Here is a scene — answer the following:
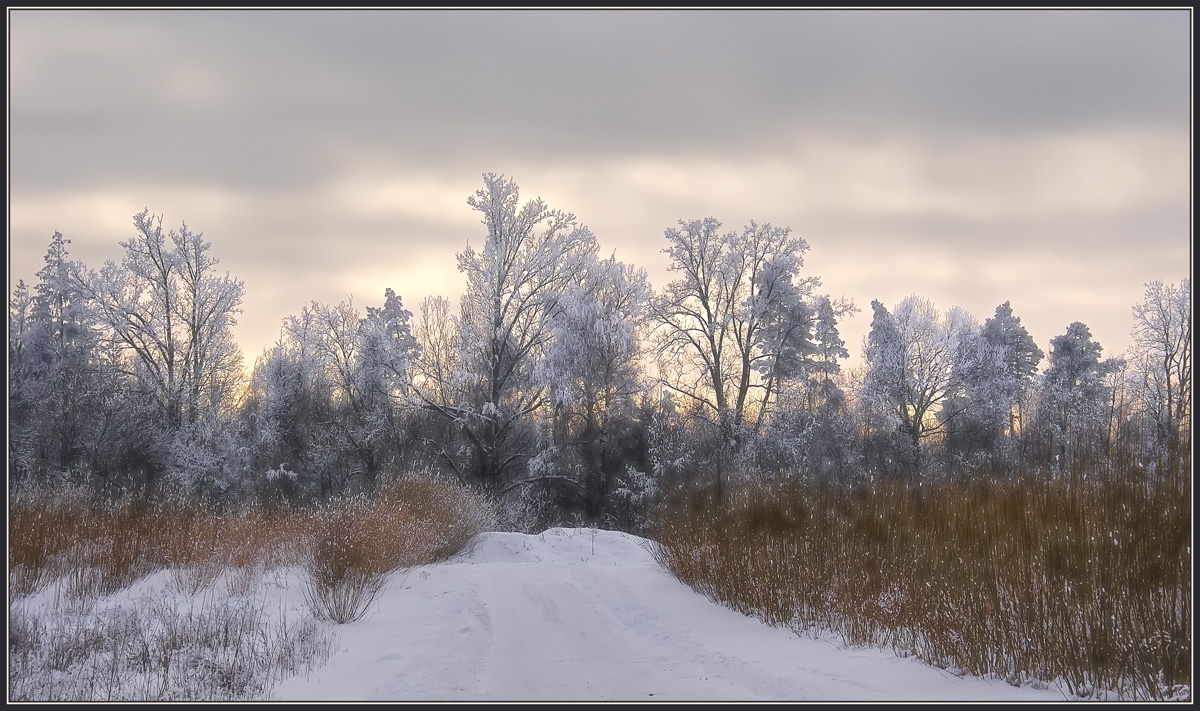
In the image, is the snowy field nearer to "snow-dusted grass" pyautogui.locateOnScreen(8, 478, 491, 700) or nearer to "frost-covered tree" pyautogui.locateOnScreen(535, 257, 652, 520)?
"snow-dusted grass" pyautogui.locateOnScreen(8, 478, 491, 700)

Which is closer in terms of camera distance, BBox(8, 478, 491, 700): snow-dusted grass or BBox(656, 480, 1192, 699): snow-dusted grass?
BBox(656, 480, 1192, 699): snow-dusted grass

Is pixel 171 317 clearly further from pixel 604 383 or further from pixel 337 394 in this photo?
pixel 604 383

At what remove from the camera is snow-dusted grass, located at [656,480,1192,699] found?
588cm

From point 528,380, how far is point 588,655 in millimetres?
22031

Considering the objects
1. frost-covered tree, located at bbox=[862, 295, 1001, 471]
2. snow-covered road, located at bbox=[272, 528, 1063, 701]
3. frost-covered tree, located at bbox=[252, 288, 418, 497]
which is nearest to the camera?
snow-covered road, located at bbox=[272, 528, 1063, 701]

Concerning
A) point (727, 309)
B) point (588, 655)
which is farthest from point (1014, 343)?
point (588, 655)

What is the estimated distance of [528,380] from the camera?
1224 inches

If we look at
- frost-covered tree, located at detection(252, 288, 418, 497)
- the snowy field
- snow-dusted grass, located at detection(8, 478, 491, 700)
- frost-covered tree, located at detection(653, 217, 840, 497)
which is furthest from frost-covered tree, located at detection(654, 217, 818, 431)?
the snowy field

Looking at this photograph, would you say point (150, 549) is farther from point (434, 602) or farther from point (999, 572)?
point (999, 572)

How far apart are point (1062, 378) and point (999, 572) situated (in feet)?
119

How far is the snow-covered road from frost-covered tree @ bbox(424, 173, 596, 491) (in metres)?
15.4

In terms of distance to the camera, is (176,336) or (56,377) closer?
(56,377)

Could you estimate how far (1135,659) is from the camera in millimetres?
5762

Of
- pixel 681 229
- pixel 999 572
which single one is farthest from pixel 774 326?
pixel 999 572
